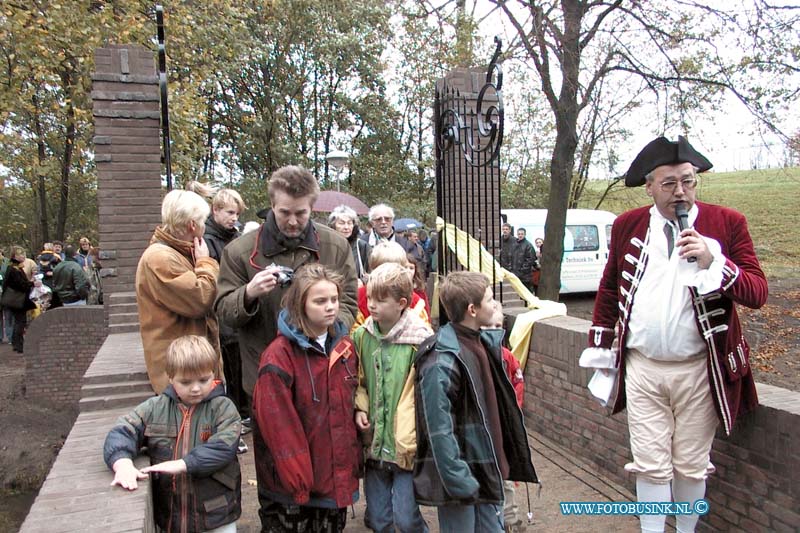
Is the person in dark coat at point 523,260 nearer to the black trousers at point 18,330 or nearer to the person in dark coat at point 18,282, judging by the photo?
the person in dark coat at point 18,282

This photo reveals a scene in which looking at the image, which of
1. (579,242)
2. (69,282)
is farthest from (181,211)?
(579,242)

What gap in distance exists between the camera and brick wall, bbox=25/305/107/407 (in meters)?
8.95

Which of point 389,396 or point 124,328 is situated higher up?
point 389,396

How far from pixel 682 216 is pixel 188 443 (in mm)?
2261

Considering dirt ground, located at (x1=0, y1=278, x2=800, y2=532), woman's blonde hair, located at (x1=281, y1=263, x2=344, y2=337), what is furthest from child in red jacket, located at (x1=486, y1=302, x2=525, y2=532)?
dirt ground, located at (x1=0, y1=278, x2=800, y2=532)

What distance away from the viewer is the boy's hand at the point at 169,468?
89.4 inches

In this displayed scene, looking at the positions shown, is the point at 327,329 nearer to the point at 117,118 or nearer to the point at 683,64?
the point at 117,118

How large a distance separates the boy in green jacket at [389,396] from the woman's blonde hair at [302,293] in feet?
0.93

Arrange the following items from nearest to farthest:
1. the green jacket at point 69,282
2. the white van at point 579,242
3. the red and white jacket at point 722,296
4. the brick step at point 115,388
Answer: the red and white jacket at point 722,296 < the brick step at point 115,388 < the green jacket at point 69,282 < the white van at point 579,242

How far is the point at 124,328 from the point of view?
5141 mm

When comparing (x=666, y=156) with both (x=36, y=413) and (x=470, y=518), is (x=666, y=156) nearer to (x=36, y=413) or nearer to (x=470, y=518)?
(x=470, y=518)

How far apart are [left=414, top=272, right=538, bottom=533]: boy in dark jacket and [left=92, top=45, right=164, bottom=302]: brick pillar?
4037 mm

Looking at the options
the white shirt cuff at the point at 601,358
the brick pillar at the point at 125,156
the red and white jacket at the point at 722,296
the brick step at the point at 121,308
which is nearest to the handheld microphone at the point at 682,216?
the red and white jacket at the point at 722,296

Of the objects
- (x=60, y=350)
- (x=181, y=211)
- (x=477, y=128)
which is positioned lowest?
(x=60, y=350)
